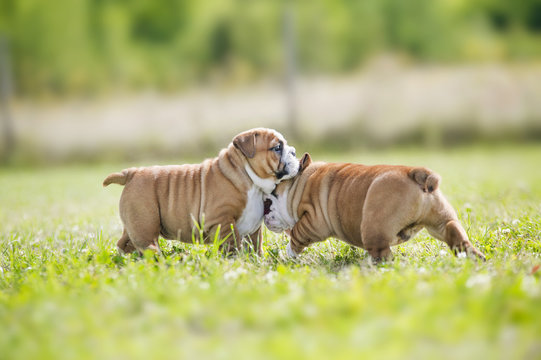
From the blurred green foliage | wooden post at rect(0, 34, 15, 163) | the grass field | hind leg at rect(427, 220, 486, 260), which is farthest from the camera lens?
the blurred green foliage

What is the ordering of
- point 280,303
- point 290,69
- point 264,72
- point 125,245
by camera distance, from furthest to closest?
1. point 264,72
2. point 290,69
3. point 125,245
4. point 280,303

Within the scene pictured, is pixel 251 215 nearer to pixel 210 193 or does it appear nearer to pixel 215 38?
pixel 210 193

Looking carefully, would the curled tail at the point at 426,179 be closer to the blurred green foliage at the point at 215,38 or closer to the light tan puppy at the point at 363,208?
the light tan puppy at the point at 363,208

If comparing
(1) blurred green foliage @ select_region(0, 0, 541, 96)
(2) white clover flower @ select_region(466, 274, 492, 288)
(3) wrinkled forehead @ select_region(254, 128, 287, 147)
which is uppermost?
(1) blurred green foliage @ select_region(0, 0, 541, 96)

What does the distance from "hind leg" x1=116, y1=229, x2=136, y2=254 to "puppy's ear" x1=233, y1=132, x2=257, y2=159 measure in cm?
133

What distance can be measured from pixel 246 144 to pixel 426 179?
1644 mm

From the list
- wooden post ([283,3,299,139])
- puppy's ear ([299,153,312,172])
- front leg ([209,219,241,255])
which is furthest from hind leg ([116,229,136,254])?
wooden post ([283,3,299,139])

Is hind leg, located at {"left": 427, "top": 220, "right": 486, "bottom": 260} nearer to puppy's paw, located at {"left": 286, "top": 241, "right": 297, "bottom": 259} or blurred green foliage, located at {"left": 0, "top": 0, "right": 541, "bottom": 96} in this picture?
puppy's paw, located at {"left": 286, "top": 241, "right": 297, "bottom": 259}

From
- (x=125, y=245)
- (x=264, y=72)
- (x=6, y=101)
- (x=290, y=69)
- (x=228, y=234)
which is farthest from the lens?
(x=264, y=72)

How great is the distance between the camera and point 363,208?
4.56 metres

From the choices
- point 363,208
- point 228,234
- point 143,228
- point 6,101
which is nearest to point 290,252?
point 228,234

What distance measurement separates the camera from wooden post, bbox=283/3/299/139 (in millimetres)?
18453

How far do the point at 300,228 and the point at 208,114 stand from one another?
14.3 m

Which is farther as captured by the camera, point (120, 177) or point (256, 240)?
point (256, 240)
